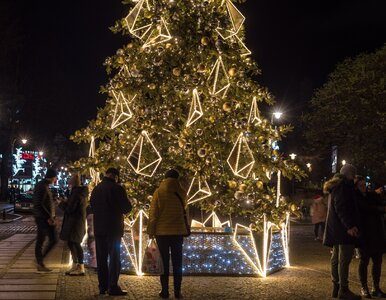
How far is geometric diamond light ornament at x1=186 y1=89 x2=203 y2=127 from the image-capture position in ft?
41.9

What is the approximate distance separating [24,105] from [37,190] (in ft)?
147

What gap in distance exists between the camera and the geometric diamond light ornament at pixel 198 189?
516 inches

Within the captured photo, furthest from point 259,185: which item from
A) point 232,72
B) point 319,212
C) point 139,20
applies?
point 319,212

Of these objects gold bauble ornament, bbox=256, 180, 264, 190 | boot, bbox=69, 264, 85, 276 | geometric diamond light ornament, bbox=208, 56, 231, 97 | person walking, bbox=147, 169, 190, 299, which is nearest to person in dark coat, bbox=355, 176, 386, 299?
person walking, bbox=147, 169, 190, 299

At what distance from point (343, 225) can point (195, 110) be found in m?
4.21

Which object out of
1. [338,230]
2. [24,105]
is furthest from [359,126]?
[338,230]

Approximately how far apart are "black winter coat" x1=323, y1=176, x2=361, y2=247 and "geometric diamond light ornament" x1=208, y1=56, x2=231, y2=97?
3926mm

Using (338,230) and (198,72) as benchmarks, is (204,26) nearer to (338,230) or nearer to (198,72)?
(198,72)

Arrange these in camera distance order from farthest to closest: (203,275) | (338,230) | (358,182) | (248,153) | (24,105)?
1. (24,105)
2. (248,153)
3. (203,275)
4. (358,182)
5. (338,230)

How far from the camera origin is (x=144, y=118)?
1302cm

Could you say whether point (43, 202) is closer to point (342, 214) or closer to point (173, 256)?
point (173, 256)

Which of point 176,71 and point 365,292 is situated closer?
point 365,292

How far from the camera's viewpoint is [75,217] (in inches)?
486

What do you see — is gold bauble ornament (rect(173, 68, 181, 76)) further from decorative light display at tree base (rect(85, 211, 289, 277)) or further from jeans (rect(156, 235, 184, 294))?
jeans (rect(156, 235, 184, 294))
